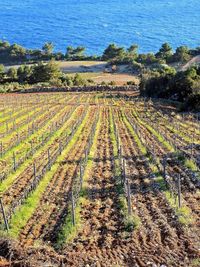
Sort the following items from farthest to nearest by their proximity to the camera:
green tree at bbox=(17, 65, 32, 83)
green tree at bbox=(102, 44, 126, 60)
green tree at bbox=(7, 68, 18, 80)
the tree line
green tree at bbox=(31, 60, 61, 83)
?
green tree at bbox=(102, 44, 126, 60)
the tree line
green tree at bbox=(7, 68, 18, 80)
green tree at bbox=(17, 65, 32, 83)
green tree at bbox=(31, 60, 61, 83)

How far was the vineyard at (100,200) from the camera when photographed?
11.7 metres

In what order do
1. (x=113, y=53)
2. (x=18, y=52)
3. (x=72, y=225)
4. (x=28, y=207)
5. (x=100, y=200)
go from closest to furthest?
(x=72, y=225)
(x=28, y=207)
(x=100, y=200)
(x=113, y=53)
(x=18, y=52)

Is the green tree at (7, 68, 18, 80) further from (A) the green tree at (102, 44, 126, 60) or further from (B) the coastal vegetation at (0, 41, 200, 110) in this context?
(A) the green tree at (102, 44, 126, 60)

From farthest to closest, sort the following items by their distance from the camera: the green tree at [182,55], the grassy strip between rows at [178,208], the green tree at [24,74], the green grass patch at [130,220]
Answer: the green tree at [182,55], the green tree at [24,74], the grassy strip between rows at [178,208], the green grass patch at [130,220]

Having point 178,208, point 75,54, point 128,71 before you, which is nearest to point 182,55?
point 128,71

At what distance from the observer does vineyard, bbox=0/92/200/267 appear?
1170cm

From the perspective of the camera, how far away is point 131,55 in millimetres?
136500

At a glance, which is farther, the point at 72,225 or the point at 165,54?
the point at 165,54

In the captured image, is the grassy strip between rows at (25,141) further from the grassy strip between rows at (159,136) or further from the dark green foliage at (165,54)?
the dark green foliage at (165,54)

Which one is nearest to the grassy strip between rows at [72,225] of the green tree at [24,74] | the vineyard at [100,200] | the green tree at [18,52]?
the vineyard at [100,200]

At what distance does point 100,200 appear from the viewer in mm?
16359

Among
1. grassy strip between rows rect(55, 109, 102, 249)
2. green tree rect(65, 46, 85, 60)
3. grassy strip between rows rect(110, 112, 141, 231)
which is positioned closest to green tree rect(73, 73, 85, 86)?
green tree rect(65, 46, 85, 60)

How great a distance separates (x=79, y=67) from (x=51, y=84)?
1278 inches

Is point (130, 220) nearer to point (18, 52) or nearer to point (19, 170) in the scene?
point (19, 170)
